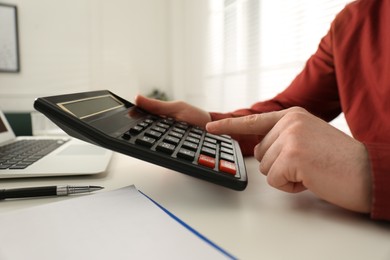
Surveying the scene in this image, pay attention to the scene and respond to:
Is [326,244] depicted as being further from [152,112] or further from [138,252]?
[152,112]

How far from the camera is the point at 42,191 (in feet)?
1.02

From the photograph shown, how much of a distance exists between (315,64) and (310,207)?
57 centimetres

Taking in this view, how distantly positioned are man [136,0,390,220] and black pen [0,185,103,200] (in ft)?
0.58

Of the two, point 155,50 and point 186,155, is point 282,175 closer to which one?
point 186,155

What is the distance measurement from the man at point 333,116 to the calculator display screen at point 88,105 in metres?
0.12

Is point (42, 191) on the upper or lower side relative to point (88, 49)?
lower

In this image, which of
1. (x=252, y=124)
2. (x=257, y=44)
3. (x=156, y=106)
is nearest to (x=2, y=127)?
(x=156, y=106)

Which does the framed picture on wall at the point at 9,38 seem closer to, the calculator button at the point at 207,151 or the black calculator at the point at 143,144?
the black calculator at the point at 143,144

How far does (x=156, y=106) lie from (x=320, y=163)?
41 cm

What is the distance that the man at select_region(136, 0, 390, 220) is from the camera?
0.27 meters

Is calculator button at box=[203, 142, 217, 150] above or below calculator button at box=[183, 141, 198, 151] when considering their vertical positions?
below

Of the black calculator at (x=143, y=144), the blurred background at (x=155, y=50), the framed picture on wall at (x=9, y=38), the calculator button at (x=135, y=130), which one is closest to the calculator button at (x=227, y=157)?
the black calculator at (x=143, y=144)

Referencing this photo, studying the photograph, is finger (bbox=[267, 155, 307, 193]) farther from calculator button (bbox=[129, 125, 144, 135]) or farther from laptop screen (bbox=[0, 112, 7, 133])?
laptop screen (bbox=[0, 112, 7, 133])

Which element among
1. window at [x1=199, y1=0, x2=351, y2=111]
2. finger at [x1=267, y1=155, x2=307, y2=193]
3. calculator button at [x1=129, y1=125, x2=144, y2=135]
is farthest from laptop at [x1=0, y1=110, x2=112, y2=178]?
window at [x1=199, y1=0, x2=351, y2=111]
